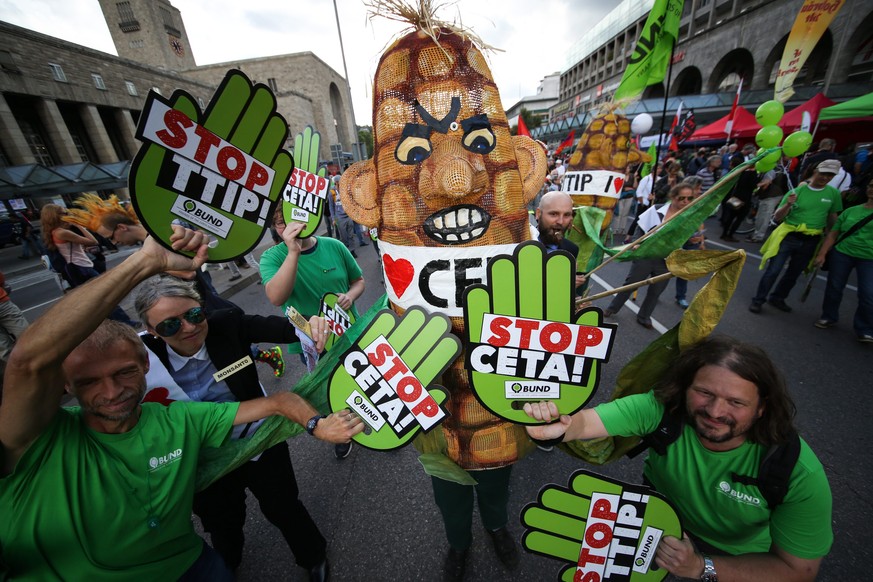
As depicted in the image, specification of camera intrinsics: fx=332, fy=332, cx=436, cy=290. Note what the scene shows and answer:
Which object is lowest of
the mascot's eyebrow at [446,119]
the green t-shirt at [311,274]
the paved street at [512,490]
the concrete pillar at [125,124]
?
the paved street at [512,490]

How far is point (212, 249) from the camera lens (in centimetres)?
119

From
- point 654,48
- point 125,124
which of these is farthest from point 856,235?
point 125,124

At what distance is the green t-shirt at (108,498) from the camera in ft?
2.97

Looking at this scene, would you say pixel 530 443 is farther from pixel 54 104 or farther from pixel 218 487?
pixel 54 104

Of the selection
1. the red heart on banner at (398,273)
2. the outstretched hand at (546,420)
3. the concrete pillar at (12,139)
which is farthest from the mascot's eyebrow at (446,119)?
the concrete pillar at (12,139)

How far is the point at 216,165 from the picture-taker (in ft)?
3.67

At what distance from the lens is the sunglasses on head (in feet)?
4.41

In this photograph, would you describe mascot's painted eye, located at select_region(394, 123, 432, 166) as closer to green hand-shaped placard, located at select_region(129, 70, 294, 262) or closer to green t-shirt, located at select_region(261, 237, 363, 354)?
green hand-shaped placard, located at select_region(129, 70, 294, 262)

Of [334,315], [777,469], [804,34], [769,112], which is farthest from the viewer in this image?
[804,34]

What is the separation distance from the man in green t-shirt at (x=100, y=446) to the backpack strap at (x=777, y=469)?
1.58 meters

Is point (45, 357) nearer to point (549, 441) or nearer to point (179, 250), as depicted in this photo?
point (179, 250)

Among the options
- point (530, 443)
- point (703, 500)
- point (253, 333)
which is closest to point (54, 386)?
point (253, 333)

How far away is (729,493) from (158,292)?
→ 2.28 metres

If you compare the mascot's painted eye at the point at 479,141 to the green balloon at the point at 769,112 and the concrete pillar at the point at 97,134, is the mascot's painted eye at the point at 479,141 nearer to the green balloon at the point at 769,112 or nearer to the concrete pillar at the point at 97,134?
the green balloon at the point at 769,112
